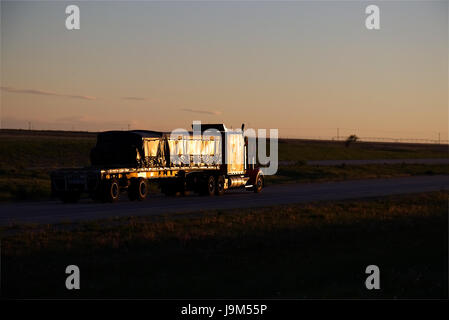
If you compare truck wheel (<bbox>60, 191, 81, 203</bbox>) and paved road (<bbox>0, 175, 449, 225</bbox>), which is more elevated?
truck wheel (<bbox>60, 191, 81, 203</bbox>)

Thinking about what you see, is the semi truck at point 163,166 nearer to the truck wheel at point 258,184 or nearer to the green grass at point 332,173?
the truck wheel at point 258,184

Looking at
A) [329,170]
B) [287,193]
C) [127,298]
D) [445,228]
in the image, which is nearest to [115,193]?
[287,193]

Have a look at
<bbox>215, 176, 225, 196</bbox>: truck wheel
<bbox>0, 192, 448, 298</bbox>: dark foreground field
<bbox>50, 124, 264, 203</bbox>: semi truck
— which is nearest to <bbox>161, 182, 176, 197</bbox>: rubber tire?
<bbox>50, 124, 264, 203</bbox>: semi truck

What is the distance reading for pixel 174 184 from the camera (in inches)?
1572

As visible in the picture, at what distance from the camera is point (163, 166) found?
1495 inches

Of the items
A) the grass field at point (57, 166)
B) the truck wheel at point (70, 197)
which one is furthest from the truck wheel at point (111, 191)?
the grass field at point (57, 166)

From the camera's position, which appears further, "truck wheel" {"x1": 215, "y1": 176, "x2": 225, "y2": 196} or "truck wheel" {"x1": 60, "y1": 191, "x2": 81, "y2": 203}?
"truck wheel" {"x1": 215, "y1": 176, "x2": 225, "y2": 196}

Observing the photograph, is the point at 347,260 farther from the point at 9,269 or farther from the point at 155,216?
the point at 155,216

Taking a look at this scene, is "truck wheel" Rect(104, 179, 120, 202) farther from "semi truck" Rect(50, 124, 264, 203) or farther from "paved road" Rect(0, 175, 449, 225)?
"paved road" Rect(0, 175, 449, 225)

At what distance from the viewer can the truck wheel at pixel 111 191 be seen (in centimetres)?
3360

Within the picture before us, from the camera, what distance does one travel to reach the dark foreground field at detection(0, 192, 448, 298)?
46.9 ft

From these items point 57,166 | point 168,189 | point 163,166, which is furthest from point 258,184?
point 57,166

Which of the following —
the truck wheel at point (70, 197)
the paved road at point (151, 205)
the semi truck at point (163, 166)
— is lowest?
the paved road at point (151, 205)

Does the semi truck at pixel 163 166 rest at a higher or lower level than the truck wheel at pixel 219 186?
higher
